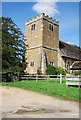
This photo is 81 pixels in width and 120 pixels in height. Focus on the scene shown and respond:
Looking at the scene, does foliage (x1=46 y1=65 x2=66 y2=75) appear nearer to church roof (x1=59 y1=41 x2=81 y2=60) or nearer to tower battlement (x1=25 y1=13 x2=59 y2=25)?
church roof (x1=59 y1=41 x2=81 y2=60)

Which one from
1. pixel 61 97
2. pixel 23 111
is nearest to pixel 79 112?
pixel 23 111

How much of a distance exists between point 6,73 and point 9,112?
23.7m

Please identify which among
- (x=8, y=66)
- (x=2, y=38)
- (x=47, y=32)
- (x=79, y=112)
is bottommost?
(x=79, y=112)

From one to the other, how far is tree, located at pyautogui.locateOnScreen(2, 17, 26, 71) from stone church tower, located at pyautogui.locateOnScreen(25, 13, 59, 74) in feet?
29.0

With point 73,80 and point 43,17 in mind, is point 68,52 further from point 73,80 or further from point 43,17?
point 73,80

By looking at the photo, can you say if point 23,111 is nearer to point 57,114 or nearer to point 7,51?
point 57,114

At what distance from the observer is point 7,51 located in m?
31.8

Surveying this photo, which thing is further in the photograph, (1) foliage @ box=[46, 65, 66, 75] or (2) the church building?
(2) the church building

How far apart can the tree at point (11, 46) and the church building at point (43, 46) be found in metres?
8.30

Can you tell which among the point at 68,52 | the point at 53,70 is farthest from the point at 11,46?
the point at 68,52

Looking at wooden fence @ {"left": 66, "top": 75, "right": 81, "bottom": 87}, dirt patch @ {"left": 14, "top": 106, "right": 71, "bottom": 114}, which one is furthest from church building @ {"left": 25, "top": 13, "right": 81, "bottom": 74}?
dirt patch @ {"left": 14, "top": 106, "right": 71, "bottom": 114}

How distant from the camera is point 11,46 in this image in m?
34.0

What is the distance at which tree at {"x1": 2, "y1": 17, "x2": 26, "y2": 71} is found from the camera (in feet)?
106

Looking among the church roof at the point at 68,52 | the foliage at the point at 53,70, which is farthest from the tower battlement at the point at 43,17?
the foliage at the point at 53,70
